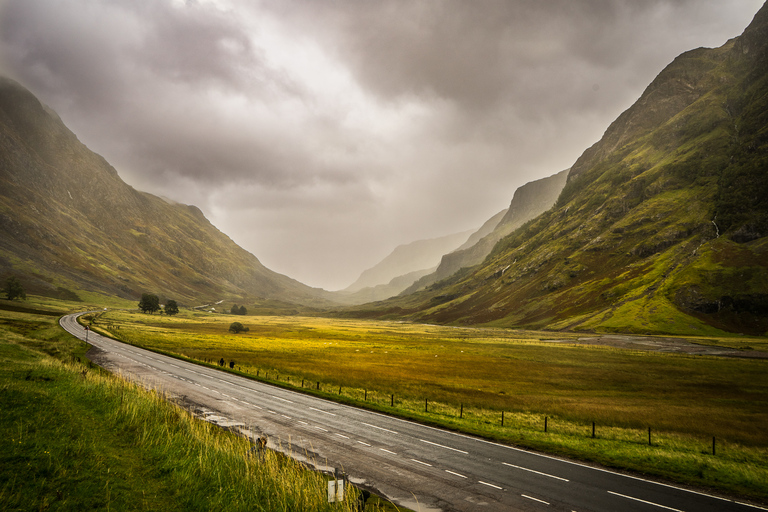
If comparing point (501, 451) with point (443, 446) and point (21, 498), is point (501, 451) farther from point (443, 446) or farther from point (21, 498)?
point (21, 498)

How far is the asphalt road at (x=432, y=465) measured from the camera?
16125mm

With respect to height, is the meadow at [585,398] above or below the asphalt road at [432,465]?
below

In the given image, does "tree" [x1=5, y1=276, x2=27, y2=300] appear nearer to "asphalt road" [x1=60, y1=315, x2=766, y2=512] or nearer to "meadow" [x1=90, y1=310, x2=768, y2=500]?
"meadow" [x1=90, y1=310, x2=768, y2=500]

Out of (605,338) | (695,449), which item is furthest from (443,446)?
(605,338)

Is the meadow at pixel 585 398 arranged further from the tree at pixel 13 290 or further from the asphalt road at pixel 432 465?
the tree at pixel 13 290

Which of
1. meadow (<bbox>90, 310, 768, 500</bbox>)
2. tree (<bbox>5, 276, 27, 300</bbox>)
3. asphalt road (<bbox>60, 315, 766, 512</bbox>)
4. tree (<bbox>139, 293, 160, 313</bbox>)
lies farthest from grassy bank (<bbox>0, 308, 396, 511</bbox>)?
tree (<bbox>139, 293, 160, 313</bbox>)

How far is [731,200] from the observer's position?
189 metres

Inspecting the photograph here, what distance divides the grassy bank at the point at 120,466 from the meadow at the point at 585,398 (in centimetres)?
1927

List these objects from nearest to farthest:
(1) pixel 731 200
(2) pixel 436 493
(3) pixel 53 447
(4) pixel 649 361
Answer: (3) pixel 53 447
(2) pixel 436 493
(4) pixel 649 361
(1) pixel 731 200

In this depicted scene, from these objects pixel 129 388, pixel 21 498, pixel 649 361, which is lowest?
pixel 649 361

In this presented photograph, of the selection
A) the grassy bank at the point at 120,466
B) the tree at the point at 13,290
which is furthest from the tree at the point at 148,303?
the grassy bank at the point at 120,466

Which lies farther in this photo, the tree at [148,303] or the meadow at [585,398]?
the tree at [148,303]

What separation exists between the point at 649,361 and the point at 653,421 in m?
51.5

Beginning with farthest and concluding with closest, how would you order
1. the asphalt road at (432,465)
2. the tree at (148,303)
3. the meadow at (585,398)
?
the tree at (148,303)
the meadow at (585,398)
the asphalt road at (432,465)
